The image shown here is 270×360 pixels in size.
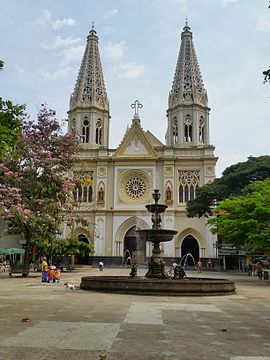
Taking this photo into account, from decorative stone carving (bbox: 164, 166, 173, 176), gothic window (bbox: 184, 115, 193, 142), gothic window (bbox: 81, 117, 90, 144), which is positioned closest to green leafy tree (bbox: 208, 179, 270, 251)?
decorative stone carving (bbox: 164, 166, 173, 176)

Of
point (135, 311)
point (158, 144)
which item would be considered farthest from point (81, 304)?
point (158, 144)

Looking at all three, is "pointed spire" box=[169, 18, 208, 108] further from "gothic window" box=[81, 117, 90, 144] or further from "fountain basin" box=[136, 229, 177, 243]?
"fountain basin" box=[136, 229, 177, 243]

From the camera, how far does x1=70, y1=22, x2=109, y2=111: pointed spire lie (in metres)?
49.3

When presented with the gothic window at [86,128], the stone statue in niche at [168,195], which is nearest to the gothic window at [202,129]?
the stone statue in niche at [168,195]

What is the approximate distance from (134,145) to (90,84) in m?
10.4

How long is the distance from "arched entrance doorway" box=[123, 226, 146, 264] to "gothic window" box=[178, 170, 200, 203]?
6418 mm

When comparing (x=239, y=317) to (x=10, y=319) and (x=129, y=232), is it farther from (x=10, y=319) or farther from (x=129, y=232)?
(x=129, y=232)

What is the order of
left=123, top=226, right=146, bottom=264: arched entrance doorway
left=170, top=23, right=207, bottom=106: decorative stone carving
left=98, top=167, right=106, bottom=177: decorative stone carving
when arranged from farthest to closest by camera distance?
left=170, top=23, right=207, bottom=106: decorative stone carving, left=98, top=167, right=106, bottom=177: decorative stone carving, left=123, top=226, right=146, bottom=264: arched entrance doorway

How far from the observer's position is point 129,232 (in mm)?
44500

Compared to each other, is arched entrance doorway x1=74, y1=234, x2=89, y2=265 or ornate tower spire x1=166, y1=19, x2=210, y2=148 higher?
ornate tower spire x1=166, y1=19, x2=210, y2=148

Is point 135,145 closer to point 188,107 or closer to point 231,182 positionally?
point 188,107

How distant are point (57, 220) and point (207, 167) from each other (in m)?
24.0

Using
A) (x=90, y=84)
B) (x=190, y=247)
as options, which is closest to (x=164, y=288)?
(x=190, y=247)

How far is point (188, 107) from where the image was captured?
47.4m
